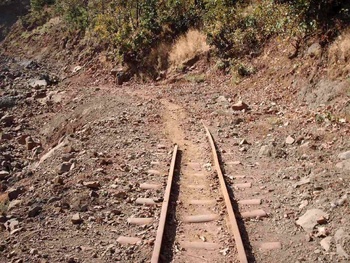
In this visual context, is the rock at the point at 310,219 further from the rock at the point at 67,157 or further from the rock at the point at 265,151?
the rock at the point at 67,157

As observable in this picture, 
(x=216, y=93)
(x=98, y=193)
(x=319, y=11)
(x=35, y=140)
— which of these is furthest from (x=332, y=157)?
(x=35, y=140)

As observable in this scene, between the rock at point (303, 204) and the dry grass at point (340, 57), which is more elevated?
the dry grass at point (340, 57)

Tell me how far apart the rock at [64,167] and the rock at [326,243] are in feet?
17.7

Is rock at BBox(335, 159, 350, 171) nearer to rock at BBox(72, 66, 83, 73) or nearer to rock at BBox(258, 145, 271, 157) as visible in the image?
rock at BBox(258, 145, 271, 157)

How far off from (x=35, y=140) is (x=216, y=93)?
6762 mm

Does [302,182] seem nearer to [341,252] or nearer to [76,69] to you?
[341,252]

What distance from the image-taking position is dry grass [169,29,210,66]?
19.3m

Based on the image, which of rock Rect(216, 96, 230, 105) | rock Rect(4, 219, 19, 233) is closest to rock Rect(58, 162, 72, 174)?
rock Rect(4, 219, 19, 233)

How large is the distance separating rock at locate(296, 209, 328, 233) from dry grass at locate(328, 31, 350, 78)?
544 cm

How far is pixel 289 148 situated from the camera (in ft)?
29.6

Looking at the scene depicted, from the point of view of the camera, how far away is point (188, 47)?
65.1ft

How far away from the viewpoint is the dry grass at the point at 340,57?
10719mm

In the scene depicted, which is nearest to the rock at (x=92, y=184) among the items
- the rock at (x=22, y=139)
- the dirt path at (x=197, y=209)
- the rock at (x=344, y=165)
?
the dirt path at (x=197, y=209)

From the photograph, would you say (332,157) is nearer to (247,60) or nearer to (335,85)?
(335,85)
